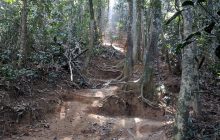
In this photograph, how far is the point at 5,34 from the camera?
12.0 metres

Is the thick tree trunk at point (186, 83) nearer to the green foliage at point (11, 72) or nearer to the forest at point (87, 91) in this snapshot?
the forest at point (87, 91)

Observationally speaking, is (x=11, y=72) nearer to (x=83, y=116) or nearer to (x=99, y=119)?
(x=83, y=116)

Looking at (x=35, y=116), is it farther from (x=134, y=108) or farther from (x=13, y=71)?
(x=134, y=108)

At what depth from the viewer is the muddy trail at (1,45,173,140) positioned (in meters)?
8.84

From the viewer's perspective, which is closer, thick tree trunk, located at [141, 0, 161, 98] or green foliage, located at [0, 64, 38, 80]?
green foliage, located at [0, 64, 38, 80]

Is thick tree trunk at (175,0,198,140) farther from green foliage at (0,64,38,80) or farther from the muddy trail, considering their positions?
green foliage at (0,64,38,80)

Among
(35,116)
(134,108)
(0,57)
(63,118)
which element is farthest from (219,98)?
(0,57)

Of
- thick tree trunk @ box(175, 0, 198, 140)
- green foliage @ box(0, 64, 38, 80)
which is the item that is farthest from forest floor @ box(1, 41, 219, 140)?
thick tree trunk @ box(175, 0, 198, 140)

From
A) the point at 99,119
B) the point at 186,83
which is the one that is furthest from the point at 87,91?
the point at 186,83

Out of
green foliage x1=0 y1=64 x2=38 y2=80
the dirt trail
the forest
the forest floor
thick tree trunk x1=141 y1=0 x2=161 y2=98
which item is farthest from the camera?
thick tree trunk x1=141 y1=0 x2=161 y2=98

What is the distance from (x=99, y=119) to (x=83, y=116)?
1.58ft

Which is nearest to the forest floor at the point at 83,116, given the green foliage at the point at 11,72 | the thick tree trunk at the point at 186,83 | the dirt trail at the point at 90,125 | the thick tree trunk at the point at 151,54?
the dirt trail at the point at 90,125

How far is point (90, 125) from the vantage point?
959cm

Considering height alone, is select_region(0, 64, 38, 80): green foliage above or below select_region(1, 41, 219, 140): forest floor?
above
